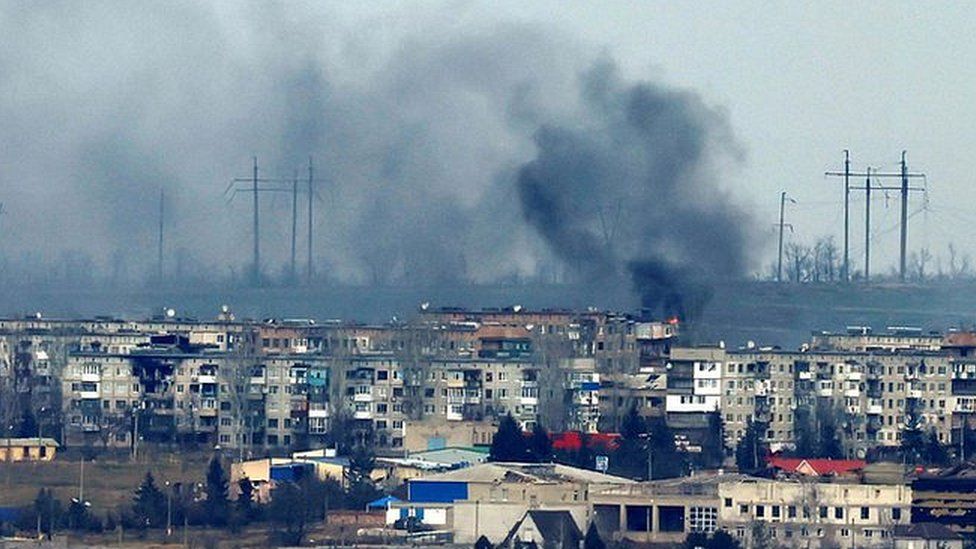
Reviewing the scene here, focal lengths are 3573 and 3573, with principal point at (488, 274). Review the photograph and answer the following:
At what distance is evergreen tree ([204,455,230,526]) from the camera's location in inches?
910

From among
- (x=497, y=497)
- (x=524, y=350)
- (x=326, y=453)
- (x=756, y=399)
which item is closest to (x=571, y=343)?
(x=524, y=350)

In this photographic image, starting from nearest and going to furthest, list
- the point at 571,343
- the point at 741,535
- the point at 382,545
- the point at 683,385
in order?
the point at 382,545
the point at 741,535
the point at 683,385
the point at 571,343

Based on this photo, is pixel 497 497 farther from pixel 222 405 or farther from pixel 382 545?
pixel 222 405

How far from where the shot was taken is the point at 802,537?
878 inches

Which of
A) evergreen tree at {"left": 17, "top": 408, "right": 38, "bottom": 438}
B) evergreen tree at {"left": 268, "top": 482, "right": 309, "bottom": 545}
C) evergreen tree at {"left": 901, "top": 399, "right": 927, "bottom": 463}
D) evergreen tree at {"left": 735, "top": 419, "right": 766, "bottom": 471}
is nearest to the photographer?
evergreen tree at {"left": 268, "top": 482, "right": 309, "bottom": 545}

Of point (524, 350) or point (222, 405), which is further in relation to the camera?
point (524, 350)

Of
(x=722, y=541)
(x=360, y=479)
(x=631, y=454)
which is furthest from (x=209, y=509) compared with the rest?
(x=631, y=454)

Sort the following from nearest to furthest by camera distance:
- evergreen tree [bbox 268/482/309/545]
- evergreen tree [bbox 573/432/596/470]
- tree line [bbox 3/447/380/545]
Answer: evergreen tree [bbox 268/482/309/545] → tree line [bbox 3/447/380/545] → evergreen tree [bbox 573/432/596/470]

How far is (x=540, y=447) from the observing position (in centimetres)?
2644

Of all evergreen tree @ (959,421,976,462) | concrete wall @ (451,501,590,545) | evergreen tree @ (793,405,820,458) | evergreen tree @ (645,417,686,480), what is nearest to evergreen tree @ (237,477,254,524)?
concrete wall @ (451,501,590,545)

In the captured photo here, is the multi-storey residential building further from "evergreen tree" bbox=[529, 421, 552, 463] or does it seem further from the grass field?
"evergreen tree" bbox=[529, 421, 552, 463]

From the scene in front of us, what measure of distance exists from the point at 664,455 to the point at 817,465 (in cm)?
207

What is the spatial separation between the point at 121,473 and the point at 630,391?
6.51m

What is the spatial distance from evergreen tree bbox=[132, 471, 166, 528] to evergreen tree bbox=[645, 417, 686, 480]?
3791 millimetres
